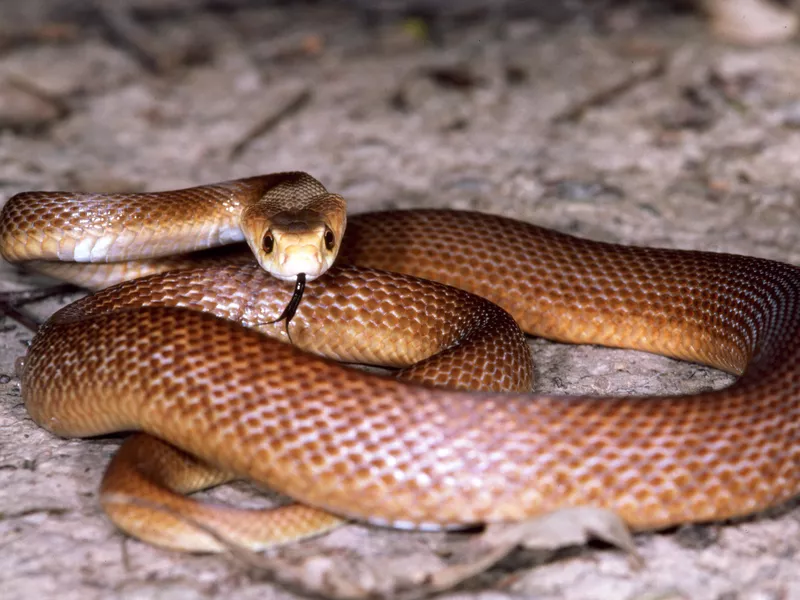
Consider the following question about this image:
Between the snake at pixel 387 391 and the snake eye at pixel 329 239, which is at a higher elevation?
the snake eye at pixel 329 239

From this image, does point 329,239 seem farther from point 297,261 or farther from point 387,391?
point 387,391

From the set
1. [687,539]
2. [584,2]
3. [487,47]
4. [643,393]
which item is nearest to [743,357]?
[643,393]

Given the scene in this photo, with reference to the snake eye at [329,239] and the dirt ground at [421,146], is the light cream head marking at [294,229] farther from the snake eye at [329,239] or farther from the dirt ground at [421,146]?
the dirt ground at [421,146]

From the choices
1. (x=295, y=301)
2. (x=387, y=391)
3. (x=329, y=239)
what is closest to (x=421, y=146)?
(x=329, y=239)

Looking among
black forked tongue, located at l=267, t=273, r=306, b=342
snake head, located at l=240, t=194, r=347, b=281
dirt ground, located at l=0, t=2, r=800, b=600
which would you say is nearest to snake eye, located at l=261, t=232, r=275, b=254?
snake head, located at l=240, t=194, r=347, b=281

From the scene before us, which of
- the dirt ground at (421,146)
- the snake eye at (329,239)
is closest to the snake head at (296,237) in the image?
the snake eye at (329,239)

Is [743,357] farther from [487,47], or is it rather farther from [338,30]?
[338,30]

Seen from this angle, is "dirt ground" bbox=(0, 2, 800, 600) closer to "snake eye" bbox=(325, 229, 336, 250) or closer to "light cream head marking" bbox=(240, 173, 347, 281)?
"light cream head marking" bbox=(240, 173, 347, 281)
